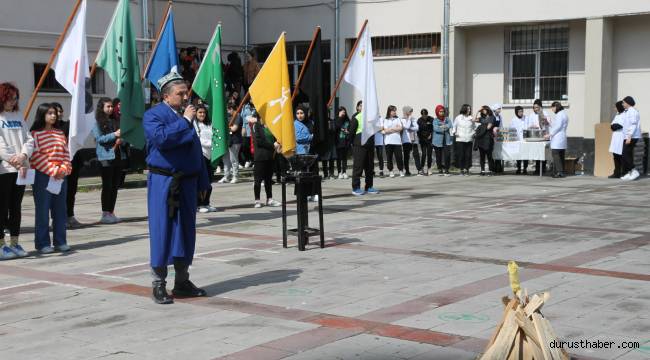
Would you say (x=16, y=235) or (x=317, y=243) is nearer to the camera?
(x=16, y=235)

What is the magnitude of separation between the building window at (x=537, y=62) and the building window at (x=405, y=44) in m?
2.19

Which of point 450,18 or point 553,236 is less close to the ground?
point 450,18

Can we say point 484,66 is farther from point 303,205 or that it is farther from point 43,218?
point 43,218

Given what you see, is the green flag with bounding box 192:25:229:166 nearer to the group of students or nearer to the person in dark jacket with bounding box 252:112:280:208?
the person in dark jacket with bounding box 252:112:280:208

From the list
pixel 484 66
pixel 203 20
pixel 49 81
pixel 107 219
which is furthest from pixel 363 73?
pixel 203 20

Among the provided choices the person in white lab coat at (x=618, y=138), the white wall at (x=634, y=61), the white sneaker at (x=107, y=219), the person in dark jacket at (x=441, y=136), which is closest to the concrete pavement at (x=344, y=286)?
the white sneaker at (x=107, y=219)

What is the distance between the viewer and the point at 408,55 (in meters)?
27.0

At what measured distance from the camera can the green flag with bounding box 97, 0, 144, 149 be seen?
12977 millimetres

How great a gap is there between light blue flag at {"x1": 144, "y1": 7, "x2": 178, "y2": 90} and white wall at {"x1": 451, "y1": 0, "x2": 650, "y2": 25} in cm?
1354

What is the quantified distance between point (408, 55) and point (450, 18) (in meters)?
1.93

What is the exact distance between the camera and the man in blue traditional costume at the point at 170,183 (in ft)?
25.5

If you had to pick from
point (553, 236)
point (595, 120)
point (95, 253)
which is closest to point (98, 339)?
point (95, 253)

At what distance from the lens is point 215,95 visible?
13.5 meters

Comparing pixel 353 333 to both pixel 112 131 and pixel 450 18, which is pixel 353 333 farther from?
pixel 450 18
